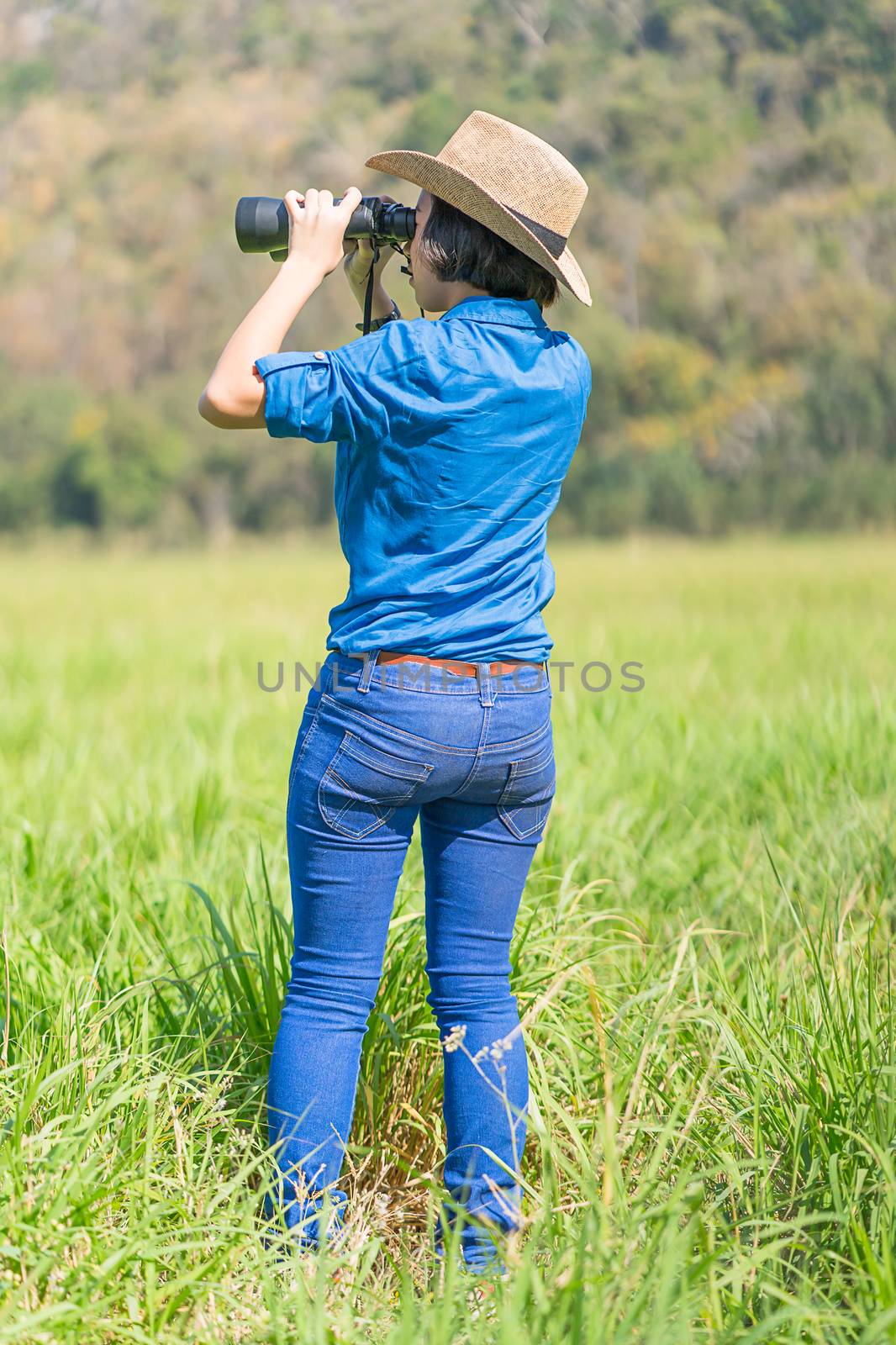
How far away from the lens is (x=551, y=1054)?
1.77 metres

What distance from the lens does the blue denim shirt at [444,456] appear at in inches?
56.4

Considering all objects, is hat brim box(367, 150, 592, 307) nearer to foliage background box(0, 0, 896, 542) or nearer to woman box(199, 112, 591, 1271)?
woman box(199, 112, 591, 1271)

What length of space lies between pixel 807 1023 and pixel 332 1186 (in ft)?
2.45

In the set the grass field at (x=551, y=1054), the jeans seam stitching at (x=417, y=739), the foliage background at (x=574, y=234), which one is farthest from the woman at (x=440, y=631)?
the foliage background at (x=574, y=234)

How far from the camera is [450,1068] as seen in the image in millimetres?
1596

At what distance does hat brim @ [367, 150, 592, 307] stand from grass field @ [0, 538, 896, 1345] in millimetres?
926

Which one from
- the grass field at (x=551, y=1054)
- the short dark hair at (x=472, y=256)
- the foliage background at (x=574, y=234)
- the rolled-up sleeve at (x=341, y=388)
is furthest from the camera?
the foliage background at (x=574, y=234)

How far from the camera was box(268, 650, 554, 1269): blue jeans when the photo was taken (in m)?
1.49

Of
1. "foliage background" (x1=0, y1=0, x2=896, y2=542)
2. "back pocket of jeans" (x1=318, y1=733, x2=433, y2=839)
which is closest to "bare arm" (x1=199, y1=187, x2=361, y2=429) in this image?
"back pocket of jeans" (x1=318, y1=733, x2=433, y2=839)

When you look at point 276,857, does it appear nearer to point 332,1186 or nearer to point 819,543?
point 332,1186

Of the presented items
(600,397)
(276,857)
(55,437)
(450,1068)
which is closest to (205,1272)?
(450,1068)

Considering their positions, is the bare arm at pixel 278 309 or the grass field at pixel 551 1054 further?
the bare arm at pixel 278 309

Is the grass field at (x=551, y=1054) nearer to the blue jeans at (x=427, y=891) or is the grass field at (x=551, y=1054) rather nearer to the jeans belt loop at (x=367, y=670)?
the blue jeans at (x=427, y=891)

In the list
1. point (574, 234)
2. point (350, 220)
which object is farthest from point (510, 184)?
point (574, 234)
